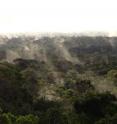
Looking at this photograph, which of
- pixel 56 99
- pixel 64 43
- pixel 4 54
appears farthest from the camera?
pixel 64 43

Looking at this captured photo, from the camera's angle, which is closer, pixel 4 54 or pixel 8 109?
pixel 8 109

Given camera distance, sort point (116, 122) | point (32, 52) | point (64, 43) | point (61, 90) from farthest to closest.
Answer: point (64, 43), point (32, 52), point (61, 90), point (116, 122)

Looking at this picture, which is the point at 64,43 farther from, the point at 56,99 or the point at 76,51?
the point at 56,99

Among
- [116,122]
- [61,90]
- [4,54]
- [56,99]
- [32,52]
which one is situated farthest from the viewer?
[32,52]

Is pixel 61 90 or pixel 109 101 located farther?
pixel 61 90

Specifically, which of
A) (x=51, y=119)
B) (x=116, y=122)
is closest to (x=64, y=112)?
(x=51, y=119)

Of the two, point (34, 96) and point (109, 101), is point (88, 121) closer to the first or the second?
point (109, 101)

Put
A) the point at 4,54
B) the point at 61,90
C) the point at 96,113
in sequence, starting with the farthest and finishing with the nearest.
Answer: the point at 4,54
the point at 61,90
the point at 96,113

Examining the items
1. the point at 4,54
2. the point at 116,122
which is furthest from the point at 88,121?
the point at 4,54

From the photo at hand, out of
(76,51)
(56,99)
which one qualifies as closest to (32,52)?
(76,51)
